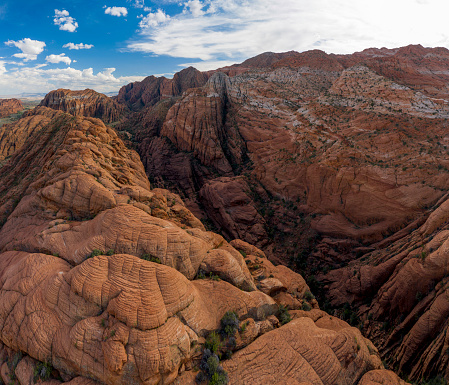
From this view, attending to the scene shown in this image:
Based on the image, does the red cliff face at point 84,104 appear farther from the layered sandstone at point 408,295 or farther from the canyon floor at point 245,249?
the layered sandstone at point 408,295

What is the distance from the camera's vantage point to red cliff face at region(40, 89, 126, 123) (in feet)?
326

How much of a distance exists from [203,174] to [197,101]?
20.1m

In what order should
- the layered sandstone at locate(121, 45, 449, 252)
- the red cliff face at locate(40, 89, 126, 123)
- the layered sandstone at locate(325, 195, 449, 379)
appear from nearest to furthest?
the layered sandstone at locate(325, 195, 449, 379) < the layered sandstone at locate(121, 45, 449, 252) < the red cliff face at locate(40, 89, 126, 123)

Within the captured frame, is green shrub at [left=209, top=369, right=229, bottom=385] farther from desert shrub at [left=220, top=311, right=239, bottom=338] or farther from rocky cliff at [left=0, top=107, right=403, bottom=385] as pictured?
desert shrub at [left=220, top=311, right=239, bottom=338]

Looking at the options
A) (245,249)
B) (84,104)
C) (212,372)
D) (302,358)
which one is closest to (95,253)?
(212,372)

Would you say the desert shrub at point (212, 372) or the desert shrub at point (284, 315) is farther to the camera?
the desert shrub at point (284, 315)

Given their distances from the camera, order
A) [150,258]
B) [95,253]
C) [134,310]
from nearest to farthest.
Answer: [134,310], [95,253], [150,258]

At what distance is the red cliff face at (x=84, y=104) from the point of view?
99.3 metres

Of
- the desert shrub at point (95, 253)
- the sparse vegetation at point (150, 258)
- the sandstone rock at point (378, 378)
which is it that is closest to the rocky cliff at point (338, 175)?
the sandstone rock at point (378, 378)

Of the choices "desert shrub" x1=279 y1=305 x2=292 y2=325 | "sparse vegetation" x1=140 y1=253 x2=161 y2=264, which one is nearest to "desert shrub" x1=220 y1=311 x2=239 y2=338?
"desert shrub" x1=279 y1=305 x2=292 y2=325

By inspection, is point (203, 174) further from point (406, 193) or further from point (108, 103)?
point (108, 103)

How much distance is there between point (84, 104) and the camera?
104125mm

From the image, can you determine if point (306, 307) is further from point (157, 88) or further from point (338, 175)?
point (157, 88)

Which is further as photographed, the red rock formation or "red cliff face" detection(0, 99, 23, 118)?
"red cliff face" detection(0, 99, 23, 118)
